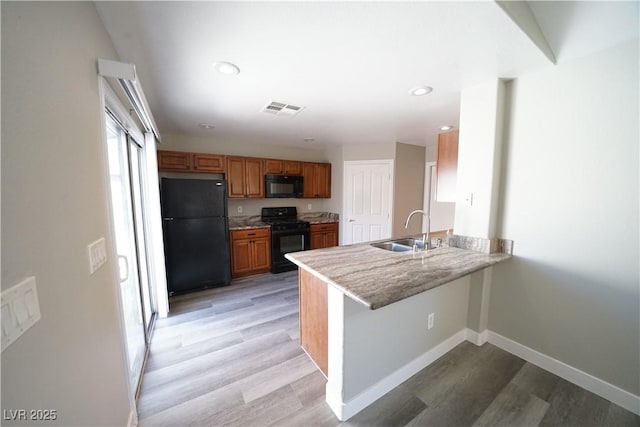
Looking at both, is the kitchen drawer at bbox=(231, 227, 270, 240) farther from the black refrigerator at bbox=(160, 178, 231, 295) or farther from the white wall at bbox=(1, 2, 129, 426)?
the white wall at bbox=(1, 2, 129, 426)

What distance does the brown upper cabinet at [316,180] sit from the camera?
460 centimetres

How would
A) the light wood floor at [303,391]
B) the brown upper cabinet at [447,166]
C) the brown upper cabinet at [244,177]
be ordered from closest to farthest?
the light wood floor at [303,391], the brown upper cabinet at [447,166], the brown upper cabinet at [244,177]

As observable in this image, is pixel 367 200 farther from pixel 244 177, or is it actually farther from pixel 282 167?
pixel 244 177

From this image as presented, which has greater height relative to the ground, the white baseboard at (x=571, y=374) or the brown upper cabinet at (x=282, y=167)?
the brown upper cabinet at (x=282, y=167)

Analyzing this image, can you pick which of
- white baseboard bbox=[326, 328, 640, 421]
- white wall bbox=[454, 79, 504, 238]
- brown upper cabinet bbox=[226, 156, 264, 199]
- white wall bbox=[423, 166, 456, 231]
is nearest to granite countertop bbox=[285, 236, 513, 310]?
white wall bbox=[454, 79, 504, 238]

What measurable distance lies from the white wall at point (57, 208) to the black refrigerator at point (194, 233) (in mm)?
1985

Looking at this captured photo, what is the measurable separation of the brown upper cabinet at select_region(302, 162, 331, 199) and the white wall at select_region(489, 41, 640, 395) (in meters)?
3.24

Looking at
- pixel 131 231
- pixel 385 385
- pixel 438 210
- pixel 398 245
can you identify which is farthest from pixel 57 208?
pixel 438 210

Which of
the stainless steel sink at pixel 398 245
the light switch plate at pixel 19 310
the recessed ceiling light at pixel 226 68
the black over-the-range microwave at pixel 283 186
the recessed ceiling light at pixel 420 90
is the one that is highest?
the recessed ceiling light at pixel 226 68

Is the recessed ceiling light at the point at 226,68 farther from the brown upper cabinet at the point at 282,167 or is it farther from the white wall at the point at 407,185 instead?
the white wall at the point at 407,185

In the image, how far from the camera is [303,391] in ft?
5.40

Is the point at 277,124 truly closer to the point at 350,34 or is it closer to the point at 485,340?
the point at 350,34

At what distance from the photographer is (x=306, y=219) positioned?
4918 mm

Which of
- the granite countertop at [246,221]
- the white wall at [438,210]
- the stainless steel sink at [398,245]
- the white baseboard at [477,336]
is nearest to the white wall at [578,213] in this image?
the white baseboard at [477,336]
